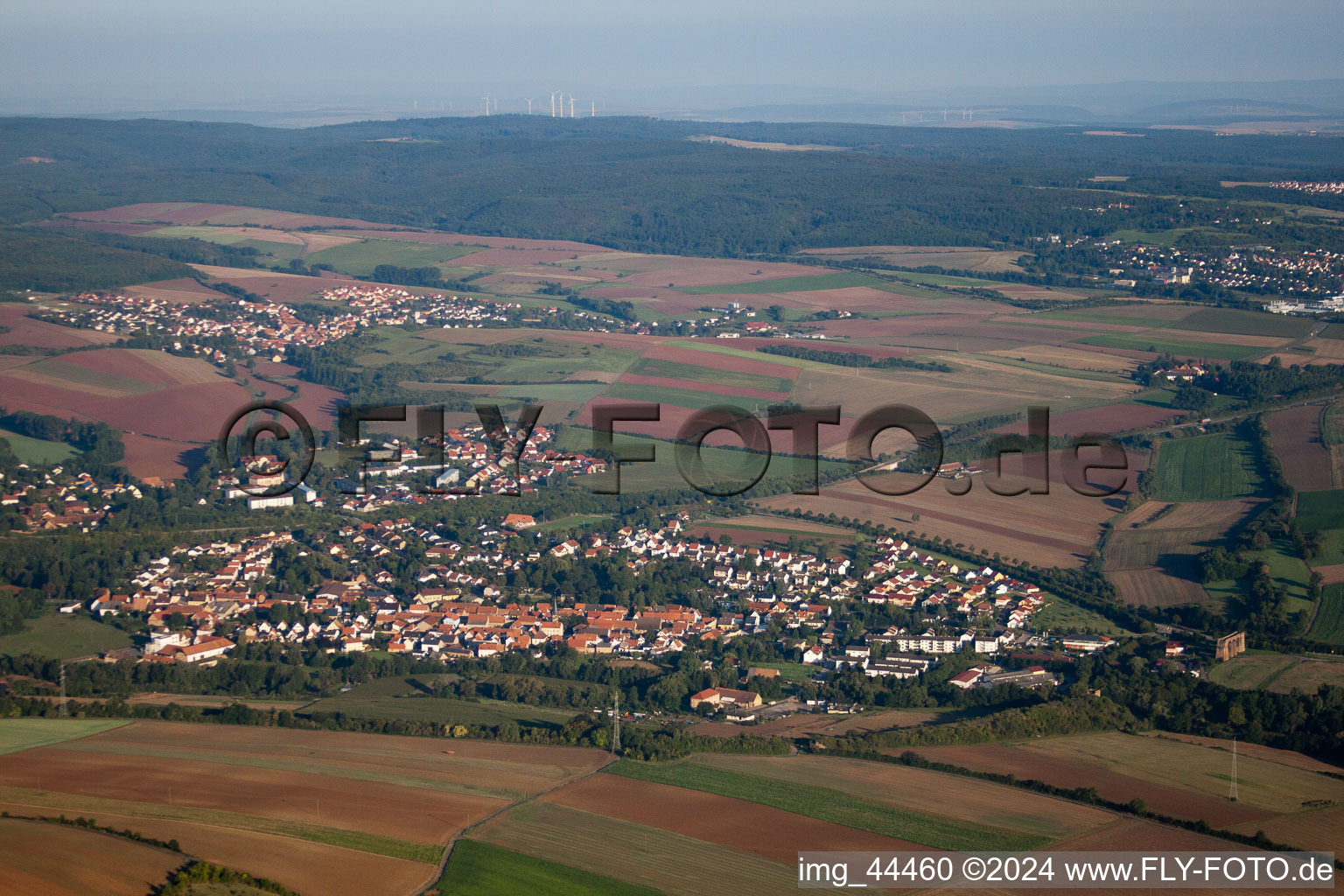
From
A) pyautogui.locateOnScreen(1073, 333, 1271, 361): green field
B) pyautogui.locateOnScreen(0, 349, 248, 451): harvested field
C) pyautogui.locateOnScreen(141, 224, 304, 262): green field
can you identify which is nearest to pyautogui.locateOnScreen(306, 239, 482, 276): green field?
pyautogui.locateOnScreen(141, 224, 304, 262): green field

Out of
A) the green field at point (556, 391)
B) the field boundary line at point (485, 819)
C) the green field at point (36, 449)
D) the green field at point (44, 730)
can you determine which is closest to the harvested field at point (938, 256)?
the green field at point (556, 391)

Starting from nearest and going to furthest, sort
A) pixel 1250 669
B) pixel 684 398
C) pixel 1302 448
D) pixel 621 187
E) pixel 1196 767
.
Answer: pixel 1196 767, pixel 1250 669, pixel 1302 448, pixel 684 398, pixel 621 187

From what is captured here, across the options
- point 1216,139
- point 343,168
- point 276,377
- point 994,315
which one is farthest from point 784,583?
point 1216,139

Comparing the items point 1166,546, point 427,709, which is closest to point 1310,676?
point 1166,546

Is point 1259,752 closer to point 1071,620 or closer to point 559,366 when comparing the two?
point 1071,620

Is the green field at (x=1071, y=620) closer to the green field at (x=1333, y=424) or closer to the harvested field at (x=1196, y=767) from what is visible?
the harvested field at (x=1196, y=767)

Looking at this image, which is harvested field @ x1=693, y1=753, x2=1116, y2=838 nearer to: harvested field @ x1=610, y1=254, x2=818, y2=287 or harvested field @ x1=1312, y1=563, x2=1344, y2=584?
harvested field @ x1=1312, y1=563, x2=1344, y2=584
